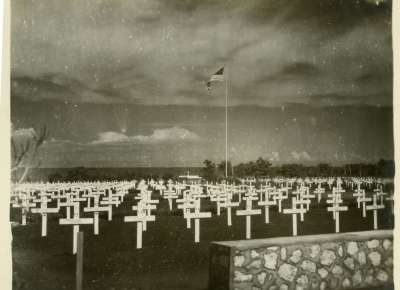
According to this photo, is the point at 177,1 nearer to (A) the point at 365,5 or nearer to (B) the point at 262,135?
(B) the point at 262,135

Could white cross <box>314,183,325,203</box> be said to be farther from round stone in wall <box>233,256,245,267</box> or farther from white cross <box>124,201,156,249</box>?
white cross <box>124,201,156,249</box>

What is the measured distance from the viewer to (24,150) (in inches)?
167

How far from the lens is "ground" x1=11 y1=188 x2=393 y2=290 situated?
4.20 meters

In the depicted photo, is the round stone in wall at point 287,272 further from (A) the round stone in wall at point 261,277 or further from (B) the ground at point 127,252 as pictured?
(B) the ground at point 127,252

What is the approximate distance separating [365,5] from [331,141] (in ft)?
4.96

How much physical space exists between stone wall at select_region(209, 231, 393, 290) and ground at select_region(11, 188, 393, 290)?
235 millimetres

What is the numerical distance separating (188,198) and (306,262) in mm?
1256

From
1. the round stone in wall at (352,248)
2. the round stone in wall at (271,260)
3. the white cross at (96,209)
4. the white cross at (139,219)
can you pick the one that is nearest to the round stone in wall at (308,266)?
the round stone in wall at (271,260)

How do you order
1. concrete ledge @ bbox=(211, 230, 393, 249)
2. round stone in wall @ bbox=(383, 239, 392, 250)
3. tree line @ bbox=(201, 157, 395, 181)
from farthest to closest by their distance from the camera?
round stone in wall @ bbox=(383, 239, 392, 250) < tree line @ bbox=(201, 157, 395, 181) < concrete ledge @ bbox=(211, 230, 393, 249)

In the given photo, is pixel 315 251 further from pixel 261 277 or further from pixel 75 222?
pixel 75 222

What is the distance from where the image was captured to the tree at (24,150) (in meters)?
4.19

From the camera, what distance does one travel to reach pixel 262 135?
511 centimetres

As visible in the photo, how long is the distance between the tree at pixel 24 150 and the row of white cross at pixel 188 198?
5.0 inches

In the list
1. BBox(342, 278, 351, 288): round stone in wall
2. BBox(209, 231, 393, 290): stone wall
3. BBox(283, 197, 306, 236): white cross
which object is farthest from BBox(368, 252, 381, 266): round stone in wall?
BBox(283, 197, 306, 236): white cross
